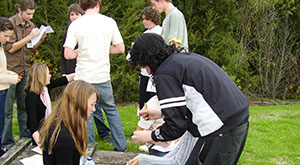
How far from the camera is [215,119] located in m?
2.63

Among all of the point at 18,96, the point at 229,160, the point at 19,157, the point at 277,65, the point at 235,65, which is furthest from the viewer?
the point at 277,65

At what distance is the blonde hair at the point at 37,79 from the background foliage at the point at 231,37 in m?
4.15

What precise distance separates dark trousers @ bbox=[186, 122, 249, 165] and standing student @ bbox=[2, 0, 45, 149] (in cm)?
315

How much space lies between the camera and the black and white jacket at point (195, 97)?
2.59 metres

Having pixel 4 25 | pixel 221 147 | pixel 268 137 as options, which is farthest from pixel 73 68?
pixel 221 147

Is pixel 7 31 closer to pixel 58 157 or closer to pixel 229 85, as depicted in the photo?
pixel 58 157

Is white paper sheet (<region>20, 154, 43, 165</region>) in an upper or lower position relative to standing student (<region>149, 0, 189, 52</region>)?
lower

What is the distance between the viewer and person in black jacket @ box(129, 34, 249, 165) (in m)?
2.60

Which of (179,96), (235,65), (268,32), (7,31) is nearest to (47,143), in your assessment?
(179,96)

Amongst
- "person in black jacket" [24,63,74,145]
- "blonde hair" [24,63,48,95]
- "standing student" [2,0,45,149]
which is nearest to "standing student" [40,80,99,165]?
"person in black jacket" [24,63,74,145]

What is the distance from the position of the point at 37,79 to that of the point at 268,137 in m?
3.65

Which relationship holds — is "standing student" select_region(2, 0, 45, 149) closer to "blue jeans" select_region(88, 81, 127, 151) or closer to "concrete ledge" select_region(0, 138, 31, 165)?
"concrete ledge" select_region(0, 138, 31, 165)

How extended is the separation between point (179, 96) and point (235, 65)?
25.3 ft

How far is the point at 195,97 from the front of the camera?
262 cm
